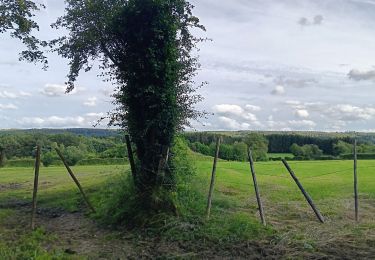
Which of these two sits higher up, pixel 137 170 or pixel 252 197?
pixel 137 170

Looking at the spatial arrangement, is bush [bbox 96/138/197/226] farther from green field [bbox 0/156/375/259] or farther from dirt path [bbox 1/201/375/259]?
dirt path [bbox 1/201/375/259]

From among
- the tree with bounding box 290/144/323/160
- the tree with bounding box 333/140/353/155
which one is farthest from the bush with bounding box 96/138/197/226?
the tree with bounding box 290/144/323/160

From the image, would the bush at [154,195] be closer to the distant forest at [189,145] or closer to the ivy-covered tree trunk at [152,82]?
the ivy-covered tree trunk at [152,82]

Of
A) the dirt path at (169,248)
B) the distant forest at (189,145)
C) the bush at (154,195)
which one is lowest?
the dirt path at (169,248)

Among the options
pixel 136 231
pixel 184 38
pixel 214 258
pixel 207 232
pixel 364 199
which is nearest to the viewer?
pixel 214 258

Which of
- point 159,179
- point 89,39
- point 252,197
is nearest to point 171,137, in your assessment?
point 159,179

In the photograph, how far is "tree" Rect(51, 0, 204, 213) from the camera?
1479 centimetres

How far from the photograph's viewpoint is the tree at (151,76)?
14789 millimetres

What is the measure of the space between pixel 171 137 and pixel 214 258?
18.4ft

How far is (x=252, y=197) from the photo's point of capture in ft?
66.9

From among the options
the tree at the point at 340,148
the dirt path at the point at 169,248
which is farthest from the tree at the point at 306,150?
the dirt path at the point at 169,248

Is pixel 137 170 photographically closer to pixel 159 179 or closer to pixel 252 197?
pixel 159 179

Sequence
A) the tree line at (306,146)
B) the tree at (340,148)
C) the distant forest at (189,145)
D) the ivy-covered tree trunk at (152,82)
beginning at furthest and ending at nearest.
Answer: the tree at (340,148)
the tree line at (306,146)
the distant forest at (189,145)
the ivy-covered tree trunk at (152,82)

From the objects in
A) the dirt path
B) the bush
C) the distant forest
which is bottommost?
the dirt path
